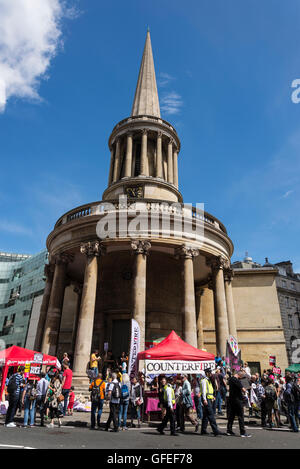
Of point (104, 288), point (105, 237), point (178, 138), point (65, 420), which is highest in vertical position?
point (178, 138)

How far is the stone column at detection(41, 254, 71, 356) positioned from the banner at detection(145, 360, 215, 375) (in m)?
10.5

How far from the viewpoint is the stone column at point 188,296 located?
1786 centimetres

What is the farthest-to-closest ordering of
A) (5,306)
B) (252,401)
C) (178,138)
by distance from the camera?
(5,306)
(178,138)
(252,401)

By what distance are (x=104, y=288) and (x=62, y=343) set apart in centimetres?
787

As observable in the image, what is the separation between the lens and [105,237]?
19922 millimetres

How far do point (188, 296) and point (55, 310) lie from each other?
28.5 ft

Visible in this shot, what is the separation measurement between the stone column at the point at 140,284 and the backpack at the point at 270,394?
24.5 feet

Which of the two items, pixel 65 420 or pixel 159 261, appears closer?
pixel 65 420

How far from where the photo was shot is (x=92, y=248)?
19.7 meters

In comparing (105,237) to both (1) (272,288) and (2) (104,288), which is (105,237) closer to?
(2) (104,288)

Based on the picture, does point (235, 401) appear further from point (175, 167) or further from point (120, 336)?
point (175, 167)

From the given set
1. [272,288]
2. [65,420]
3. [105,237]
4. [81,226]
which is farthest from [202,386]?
[272,288]

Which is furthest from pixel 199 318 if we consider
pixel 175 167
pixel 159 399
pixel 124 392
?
pixel 124 392

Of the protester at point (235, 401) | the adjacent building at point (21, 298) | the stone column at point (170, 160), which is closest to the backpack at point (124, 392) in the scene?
the protester at point (235, 401)
